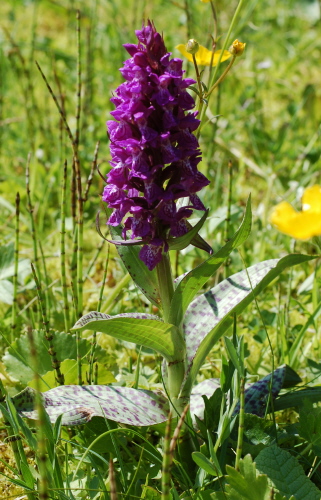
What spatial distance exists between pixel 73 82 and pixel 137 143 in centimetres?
344

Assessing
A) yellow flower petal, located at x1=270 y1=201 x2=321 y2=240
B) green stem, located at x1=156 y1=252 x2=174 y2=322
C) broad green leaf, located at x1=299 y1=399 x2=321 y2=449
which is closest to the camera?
yellow flower petal, located at x1=270 y1=201 x2=321 y2=240

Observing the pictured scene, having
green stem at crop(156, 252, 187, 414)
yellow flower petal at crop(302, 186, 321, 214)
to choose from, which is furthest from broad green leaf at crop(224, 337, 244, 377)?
yellow flower petal at crop(302, 186, 321, 214)

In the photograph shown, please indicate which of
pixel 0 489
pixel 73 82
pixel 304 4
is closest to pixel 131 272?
pixel 0 489

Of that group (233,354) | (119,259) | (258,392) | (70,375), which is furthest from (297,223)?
(119,259)

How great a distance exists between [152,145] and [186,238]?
264 millimetres

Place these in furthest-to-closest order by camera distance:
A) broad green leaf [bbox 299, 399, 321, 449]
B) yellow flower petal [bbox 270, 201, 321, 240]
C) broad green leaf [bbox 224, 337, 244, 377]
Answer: broad green leaf [bbox 299, 399, 321, 449]
broad green leaf [bbox 224, 337, 244, 377]
yellow flower petal [bbox 270, 201, 321, 240]

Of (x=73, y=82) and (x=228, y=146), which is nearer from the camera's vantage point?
(x=228, y=146)

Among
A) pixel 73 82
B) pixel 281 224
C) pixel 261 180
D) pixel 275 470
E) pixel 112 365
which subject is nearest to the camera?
pixel 281 224

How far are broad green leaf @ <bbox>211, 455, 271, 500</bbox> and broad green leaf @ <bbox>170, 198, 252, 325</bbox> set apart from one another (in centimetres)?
46

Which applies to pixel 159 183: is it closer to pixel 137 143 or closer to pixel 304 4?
pixel 137 143

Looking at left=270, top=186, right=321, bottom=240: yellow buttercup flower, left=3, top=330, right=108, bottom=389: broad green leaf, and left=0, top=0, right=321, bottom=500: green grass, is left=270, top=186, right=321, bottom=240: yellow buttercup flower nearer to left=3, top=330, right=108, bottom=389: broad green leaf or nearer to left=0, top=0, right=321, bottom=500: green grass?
left=0, top=0, right=321, bottom=500: green grass

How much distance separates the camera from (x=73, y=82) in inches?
179

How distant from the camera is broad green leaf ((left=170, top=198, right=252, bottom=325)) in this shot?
1.43 metres

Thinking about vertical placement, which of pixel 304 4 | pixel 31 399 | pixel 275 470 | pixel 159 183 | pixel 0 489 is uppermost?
→ pixel 304 4
